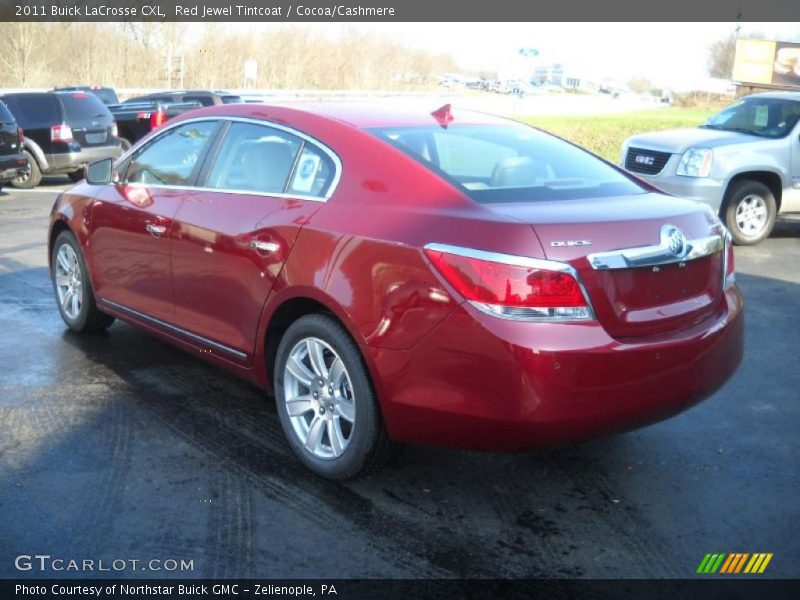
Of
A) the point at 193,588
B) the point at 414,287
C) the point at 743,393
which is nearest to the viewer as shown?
the point at 193,588

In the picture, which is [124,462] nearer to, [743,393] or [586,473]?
[586,473]

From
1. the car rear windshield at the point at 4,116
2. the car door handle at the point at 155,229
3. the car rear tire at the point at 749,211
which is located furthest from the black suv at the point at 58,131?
the car door handle at the point at 155,229

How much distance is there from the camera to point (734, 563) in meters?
3.48

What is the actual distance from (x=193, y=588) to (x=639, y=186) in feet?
9.17

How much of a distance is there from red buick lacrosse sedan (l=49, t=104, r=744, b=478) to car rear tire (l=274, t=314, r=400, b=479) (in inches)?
0.4

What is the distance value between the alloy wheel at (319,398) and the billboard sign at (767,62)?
33649 mm

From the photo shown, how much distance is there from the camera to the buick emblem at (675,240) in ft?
12.5

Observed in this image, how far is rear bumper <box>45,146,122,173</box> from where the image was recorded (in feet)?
53.7

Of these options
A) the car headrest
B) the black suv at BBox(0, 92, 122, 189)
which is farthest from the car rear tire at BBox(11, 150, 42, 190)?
the car headrest

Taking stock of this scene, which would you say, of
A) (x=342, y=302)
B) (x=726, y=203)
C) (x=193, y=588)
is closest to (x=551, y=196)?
(x=342, y=302)

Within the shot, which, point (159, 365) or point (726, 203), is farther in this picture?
point (726, 203)

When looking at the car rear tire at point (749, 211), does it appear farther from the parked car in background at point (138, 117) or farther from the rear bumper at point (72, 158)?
the parked car in background at point (138, 117)

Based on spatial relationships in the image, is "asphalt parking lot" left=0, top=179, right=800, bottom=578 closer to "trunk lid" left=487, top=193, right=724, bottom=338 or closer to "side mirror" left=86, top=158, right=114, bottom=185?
"trunk lid" left=487, top=193, right=724, bottom=338

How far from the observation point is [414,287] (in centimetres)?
364
